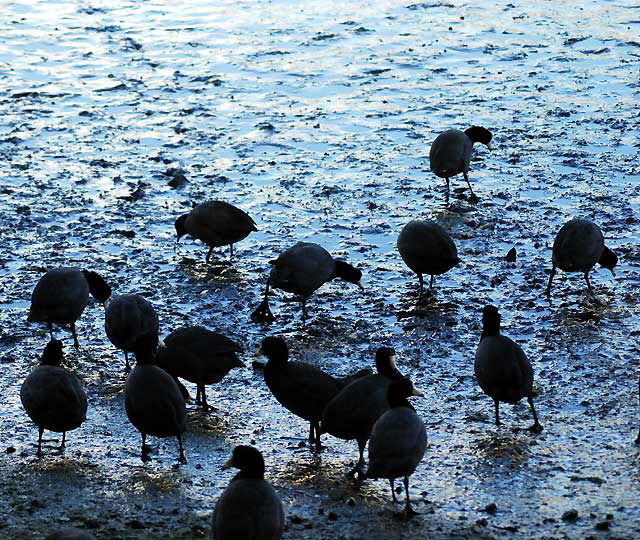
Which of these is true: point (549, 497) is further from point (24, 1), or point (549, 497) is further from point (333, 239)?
point (24, 1)

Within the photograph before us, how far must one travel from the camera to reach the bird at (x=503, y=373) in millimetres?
8117

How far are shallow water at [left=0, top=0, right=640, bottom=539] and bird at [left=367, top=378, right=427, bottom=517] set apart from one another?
0.89 ft

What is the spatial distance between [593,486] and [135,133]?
8734mm

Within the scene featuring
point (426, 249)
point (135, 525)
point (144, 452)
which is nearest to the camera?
point (135, 525)

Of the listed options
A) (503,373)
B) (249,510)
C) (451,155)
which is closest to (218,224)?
(451,155)

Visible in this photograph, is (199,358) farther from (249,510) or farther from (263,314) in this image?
(249,510)

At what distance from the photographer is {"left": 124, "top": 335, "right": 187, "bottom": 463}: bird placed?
25.6 feet

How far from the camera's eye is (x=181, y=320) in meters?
10.2

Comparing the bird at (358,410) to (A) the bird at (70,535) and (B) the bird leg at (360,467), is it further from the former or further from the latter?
(A) the bird at (70,535)

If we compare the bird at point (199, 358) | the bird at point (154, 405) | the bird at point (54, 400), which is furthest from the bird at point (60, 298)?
the bird at point (154, 405)

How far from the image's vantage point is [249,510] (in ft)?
21.1

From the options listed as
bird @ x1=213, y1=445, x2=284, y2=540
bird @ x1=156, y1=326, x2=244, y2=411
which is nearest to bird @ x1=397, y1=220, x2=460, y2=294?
bird @ x1=156, y1=326, x2=244, y2=411

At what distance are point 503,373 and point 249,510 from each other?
243 cm

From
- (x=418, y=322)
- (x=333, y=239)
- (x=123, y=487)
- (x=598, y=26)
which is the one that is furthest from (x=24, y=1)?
(x=123, y=487)
